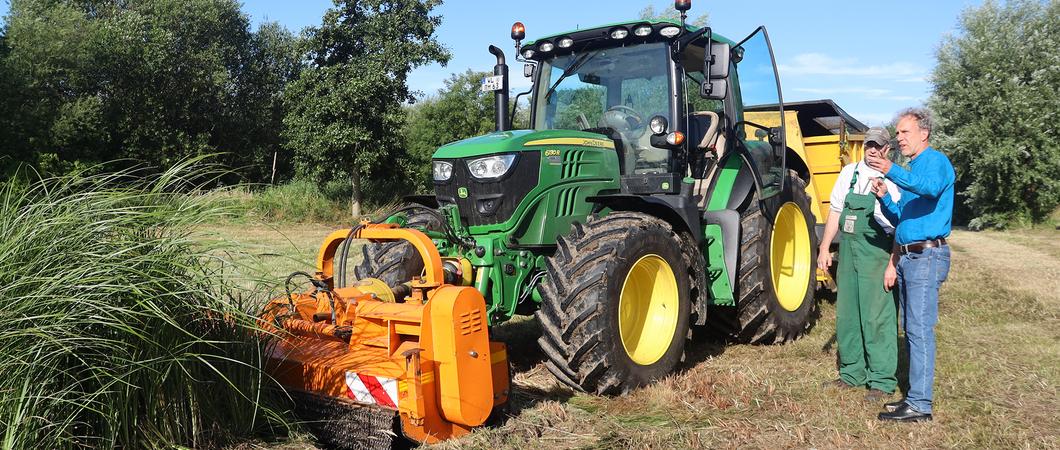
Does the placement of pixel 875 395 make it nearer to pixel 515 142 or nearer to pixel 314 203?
pixel 515 142

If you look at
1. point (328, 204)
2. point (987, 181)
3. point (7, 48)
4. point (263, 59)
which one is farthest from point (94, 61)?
point (987, 181)

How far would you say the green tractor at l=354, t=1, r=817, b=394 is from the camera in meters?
4.66

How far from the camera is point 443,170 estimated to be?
5320 millimetres

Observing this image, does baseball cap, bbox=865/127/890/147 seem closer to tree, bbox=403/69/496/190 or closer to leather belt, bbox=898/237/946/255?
leather belt, bbox=898/237/946/255

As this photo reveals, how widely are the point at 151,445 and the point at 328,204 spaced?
17166 mm

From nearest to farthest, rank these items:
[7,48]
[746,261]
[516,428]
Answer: [516,428]
[746,261]
[7,48]

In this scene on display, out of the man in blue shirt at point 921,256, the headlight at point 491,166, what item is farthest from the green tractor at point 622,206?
the man in blue shirt at point 921,256

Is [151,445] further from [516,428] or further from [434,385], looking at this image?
[516,428]

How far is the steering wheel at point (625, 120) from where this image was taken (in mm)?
5789

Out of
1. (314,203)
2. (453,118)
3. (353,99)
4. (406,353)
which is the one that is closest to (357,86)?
(353,99)

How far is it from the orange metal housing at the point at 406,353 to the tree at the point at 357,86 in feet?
54.0

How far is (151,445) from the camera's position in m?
3.38

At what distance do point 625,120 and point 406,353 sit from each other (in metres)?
2.85

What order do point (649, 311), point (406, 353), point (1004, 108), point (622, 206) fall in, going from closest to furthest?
point (406, 353) → point (649, 311) → point (622, 206) → point (1004, 108)
